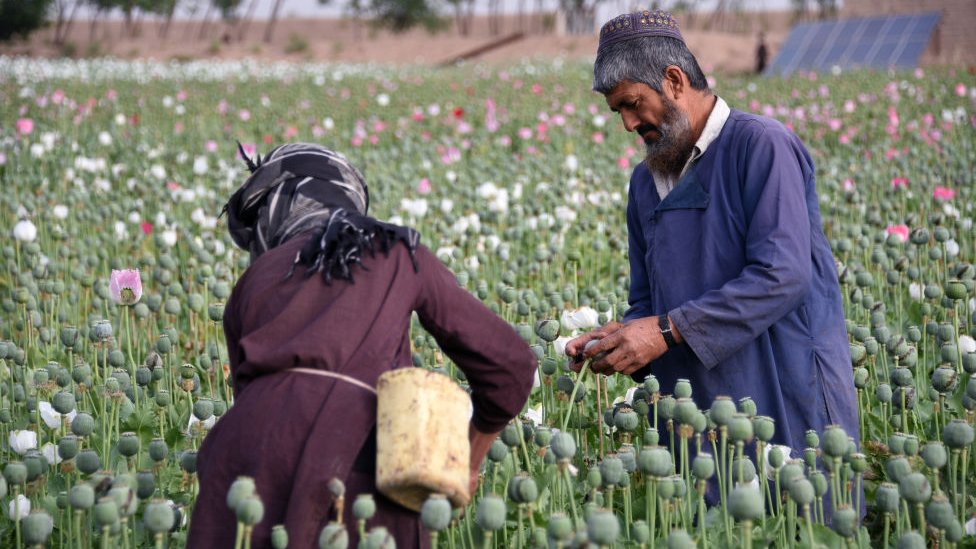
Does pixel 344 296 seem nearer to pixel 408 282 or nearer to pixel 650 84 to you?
pixel 408 282

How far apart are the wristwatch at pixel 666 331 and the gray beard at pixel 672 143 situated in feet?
1.36

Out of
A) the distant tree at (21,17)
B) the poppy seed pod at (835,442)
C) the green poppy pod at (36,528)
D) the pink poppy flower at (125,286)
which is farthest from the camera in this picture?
the distant tree at (21,17)

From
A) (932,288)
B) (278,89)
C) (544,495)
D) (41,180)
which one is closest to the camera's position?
(544,495)

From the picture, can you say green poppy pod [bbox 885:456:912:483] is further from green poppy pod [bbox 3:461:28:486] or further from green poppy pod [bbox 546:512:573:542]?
green poppy pod [bbox 3:461:28:486]

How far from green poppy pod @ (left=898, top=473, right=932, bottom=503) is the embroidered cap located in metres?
1.23

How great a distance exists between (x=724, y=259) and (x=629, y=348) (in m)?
0.35

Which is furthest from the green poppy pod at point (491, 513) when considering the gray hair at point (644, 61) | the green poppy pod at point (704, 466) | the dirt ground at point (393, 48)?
the dirt ground at point (393, 48)

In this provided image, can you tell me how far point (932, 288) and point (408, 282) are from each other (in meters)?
2.57

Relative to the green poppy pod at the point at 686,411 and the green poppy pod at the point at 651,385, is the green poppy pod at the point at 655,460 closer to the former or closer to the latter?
the green poppy pod at the point at 686,411

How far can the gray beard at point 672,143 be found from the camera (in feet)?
8.91

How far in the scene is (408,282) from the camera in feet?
6.28

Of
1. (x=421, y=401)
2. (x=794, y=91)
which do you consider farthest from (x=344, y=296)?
(x=794, y=91)

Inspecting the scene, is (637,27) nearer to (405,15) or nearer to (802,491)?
(802,491)

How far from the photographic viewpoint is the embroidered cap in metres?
2.69
